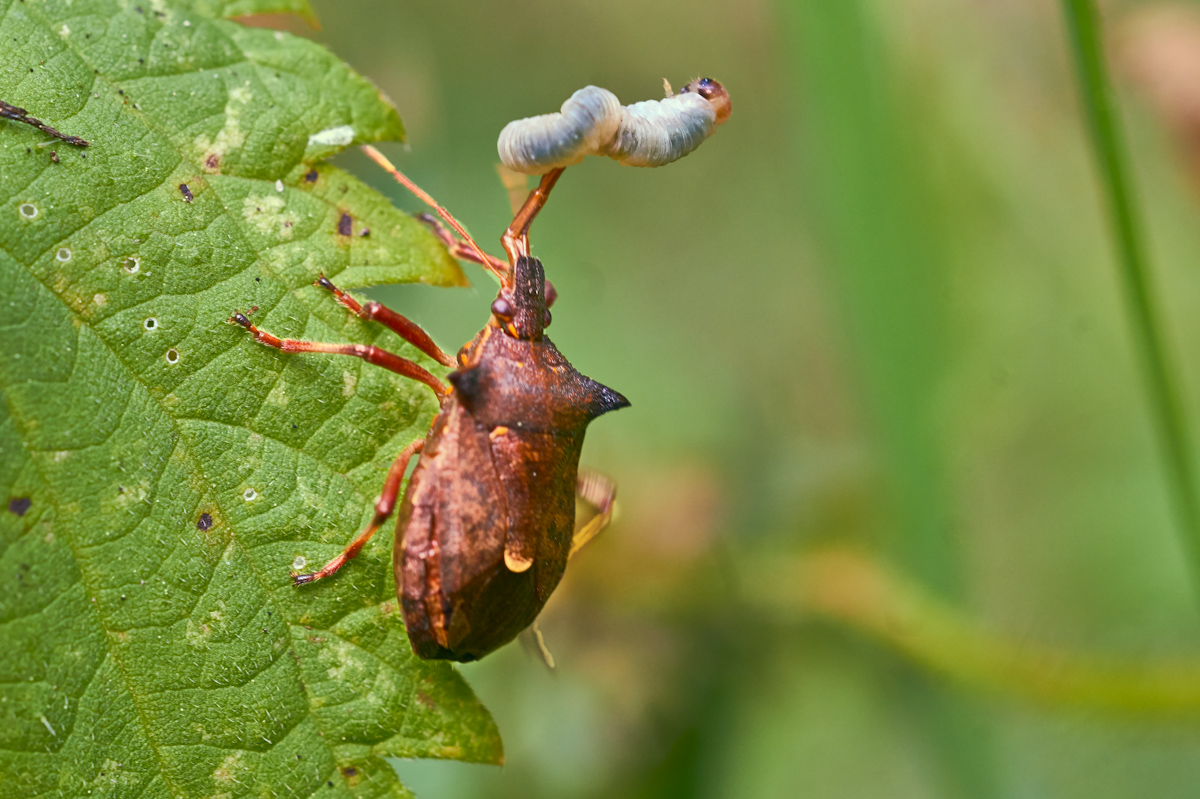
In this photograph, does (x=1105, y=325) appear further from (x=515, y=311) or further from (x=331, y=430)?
(x=331, y=430)

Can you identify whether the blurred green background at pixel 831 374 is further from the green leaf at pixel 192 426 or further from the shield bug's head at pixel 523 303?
the green leaf at pixel 192 426

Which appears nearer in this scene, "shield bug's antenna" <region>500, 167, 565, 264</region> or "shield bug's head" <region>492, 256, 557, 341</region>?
"shield bug's head" <region>492, 256, 557, 341</region>

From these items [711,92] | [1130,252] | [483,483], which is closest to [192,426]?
[483,483]

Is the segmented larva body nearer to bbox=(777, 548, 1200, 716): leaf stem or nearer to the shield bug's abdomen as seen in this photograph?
the shield bug's abdomen

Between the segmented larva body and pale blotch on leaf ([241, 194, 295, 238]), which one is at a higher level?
the segmented larva body

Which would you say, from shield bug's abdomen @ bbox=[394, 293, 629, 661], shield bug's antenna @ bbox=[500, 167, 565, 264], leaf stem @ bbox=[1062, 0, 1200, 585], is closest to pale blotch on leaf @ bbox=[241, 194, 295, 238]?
shield bug's abdomen @ bbox=[394, 293, 629, 661]

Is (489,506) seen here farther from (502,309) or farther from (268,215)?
(268,215)

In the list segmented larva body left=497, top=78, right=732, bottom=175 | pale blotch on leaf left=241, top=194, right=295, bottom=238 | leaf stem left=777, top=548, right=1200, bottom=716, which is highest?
segmented larva body left=497, top=78, right=732, bottom=175
